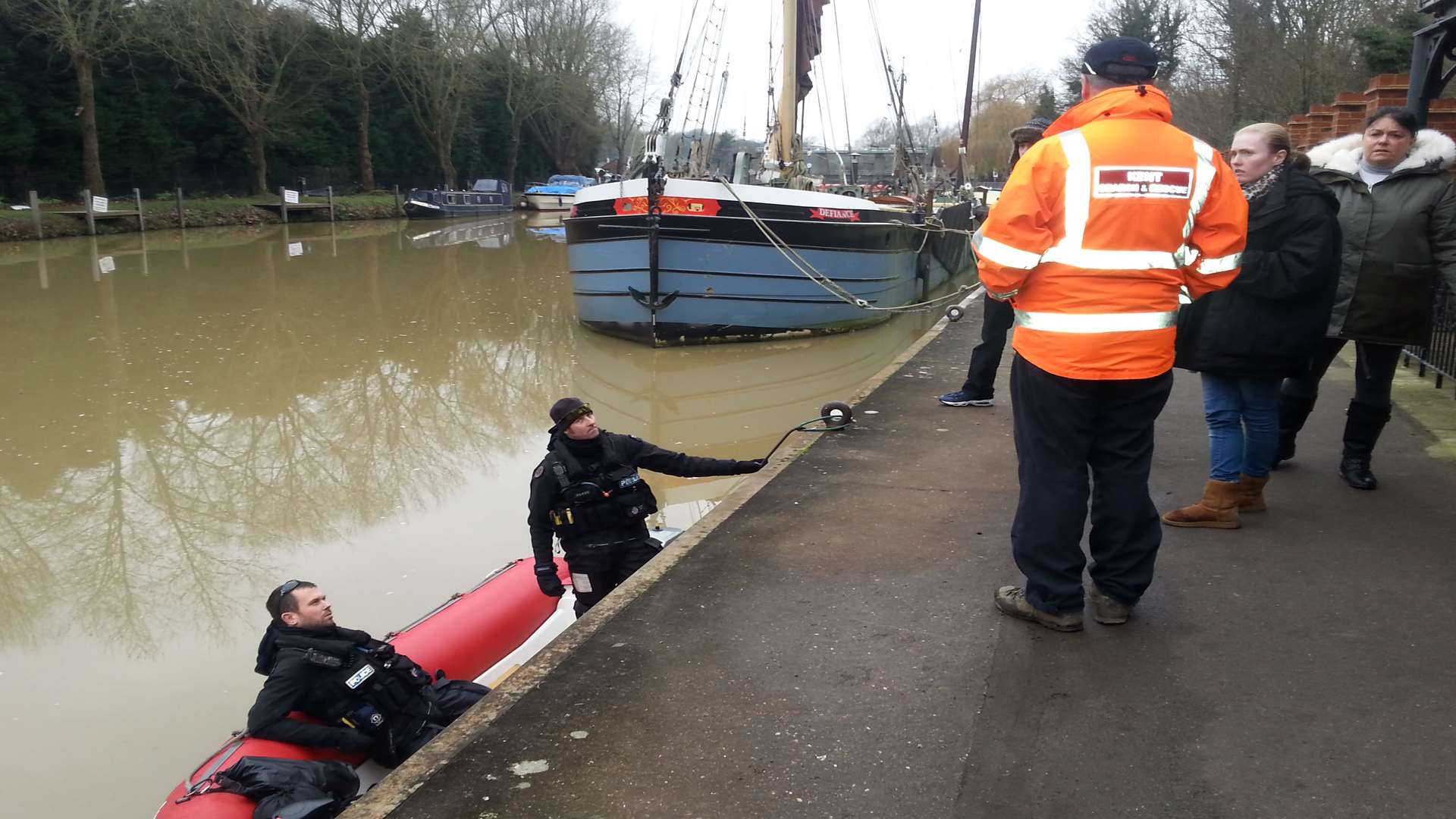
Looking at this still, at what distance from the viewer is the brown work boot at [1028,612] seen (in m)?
3.54

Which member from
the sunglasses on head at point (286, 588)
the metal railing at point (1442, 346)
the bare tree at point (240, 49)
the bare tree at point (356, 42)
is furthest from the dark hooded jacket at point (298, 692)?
the bare tree at point (356, 42)

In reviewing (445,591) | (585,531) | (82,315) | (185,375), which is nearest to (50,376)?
(185,375)

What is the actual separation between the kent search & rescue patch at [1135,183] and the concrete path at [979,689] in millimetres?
1363

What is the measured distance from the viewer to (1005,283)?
3.24 meters

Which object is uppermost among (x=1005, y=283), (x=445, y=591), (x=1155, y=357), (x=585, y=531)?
(x=1005, y=283)

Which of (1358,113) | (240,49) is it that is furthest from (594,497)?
(240,49)

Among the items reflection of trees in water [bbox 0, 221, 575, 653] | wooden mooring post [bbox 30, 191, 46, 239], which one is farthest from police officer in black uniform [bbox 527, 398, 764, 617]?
wooden mooring post [bbox 30, 191, 46, 239]

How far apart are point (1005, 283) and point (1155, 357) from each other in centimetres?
49

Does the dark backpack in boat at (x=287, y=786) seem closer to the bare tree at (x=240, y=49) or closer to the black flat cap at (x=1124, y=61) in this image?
the black flat cap at (x=1124, y=61)

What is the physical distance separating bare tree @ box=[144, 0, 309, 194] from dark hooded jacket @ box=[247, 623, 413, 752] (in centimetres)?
3668

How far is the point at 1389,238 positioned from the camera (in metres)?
4.56

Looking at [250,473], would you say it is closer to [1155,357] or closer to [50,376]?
[50,376]

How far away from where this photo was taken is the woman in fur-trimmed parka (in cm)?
446

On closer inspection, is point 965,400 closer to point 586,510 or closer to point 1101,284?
point 586,510
